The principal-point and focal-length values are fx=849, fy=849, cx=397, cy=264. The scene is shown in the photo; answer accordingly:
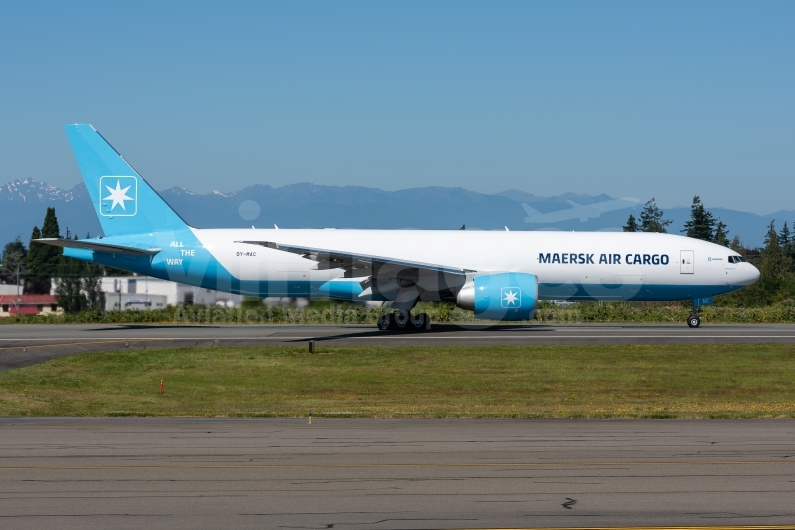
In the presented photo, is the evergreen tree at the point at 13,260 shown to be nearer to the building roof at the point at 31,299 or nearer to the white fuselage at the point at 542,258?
the building roof at the point at 31,299

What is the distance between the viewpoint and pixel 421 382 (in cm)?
2306

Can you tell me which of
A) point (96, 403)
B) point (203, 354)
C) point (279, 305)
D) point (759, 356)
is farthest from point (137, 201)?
point (759, 356)

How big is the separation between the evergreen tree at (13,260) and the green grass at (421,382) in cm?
2280

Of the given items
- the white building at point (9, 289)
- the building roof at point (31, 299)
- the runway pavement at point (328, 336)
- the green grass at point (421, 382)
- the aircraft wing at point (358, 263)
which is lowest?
the green grass at point (421, 382)

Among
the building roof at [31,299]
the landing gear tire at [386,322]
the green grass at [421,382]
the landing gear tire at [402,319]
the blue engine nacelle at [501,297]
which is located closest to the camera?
the green grass at [421,382]

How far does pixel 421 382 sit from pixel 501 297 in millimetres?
10555

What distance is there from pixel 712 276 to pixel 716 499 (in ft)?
97.7

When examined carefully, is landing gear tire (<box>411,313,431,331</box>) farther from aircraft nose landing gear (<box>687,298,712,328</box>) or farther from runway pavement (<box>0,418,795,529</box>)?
runway pavement (<box>0,418,795,529</box>)

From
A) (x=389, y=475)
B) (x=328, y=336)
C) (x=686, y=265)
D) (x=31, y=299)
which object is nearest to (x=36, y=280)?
(x=31, y=299)

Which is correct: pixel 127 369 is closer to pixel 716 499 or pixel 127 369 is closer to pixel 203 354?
pixel 203 354

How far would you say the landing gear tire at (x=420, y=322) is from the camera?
35.9m

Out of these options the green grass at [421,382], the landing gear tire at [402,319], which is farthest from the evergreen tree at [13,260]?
the green grass at [421,382]

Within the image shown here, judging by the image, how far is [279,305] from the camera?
36906mm

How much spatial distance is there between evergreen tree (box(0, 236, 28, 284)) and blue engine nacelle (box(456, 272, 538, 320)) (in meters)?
26.4
